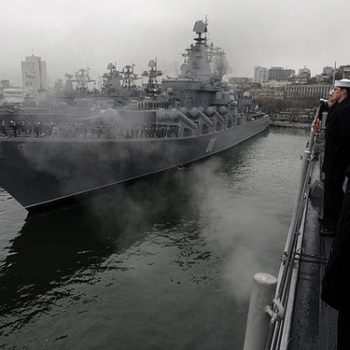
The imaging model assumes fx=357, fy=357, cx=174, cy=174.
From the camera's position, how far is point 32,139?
1404 centimetres

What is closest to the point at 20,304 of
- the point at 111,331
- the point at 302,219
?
the point at 111,331

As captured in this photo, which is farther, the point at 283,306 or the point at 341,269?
the point at 283,306

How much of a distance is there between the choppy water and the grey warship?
112cm

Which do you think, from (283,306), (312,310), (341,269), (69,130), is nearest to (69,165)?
(69,130)

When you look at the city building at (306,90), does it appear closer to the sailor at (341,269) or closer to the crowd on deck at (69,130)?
the crowd on deck at (69,130)

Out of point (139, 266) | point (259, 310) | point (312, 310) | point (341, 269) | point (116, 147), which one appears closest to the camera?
point (259, 310)

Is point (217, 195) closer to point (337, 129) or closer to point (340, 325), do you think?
point (337, 129)

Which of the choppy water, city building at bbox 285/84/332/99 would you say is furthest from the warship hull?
city building at bbox 285/84/332/99

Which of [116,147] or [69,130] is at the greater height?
[69,130]

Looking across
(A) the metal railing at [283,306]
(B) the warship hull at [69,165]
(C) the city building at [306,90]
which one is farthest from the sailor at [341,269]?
(C) the city building at [306,90]

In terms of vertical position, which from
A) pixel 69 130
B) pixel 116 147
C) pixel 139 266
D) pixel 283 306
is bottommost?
pixel 139 266

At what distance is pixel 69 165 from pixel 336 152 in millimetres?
12767

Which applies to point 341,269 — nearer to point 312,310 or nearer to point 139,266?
point 312,310

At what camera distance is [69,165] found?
14953 mm
